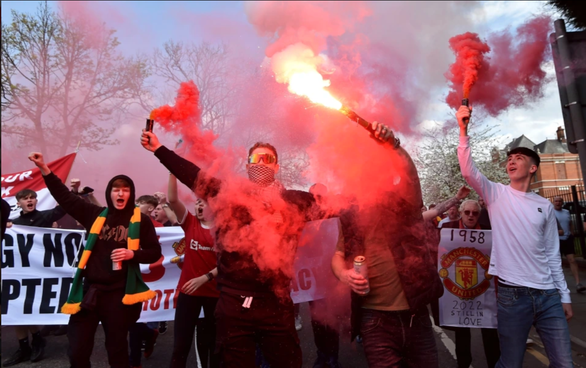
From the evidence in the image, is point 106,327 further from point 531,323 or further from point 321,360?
point 531,323

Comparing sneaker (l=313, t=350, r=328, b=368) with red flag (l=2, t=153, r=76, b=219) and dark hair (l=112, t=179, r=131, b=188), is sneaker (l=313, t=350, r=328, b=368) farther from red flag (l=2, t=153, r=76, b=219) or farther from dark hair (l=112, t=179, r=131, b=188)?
red flag (l=2, t=153, r=76, b=219)

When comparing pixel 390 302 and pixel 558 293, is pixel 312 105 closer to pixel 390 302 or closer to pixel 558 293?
pixel 390 302

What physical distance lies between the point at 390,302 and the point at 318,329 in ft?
6.41

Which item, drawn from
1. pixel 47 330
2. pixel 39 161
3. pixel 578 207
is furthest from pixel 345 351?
pixel 578 207

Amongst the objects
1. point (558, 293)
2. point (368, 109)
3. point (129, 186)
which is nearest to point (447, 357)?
point (558, 293)

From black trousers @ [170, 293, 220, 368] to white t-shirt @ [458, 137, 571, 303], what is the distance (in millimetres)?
2536

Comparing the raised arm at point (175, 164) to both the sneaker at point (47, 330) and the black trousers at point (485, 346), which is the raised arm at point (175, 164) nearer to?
the black trousers at point (485, 346)

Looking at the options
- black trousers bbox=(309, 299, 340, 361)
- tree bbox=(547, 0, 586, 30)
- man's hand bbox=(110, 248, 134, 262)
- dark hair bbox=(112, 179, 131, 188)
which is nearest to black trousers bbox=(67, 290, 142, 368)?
man's hand bbox=(110, 248, 134, 262)

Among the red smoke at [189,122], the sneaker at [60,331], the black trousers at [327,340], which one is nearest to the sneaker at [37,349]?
the sneaker at [60,331]

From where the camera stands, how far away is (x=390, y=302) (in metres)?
2.58

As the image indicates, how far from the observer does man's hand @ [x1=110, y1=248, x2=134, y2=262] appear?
3.49 m

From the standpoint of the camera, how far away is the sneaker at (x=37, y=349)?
508 cm

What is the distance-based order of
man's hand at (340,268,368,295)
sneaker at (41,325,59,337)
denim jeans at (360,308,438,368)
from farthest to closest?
sneaker at (41,325,59,337) < denim jeans at (360,308,438,368) < man's hand at (340,268,368,295)

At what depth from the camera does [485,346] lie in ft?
13.6
